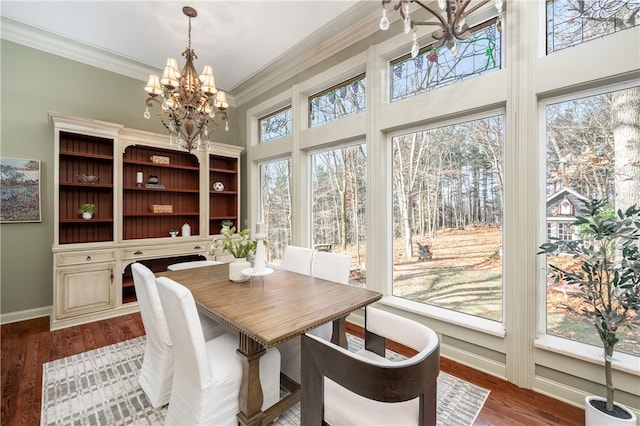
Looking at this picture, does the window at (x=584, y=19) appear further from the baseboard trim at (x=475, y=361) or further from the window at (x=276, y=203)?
the window at (x=276, y=203)

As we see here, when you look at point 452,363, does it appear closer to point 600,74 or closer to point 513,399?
point 513,399

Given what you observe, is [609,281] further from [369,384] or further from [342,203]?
[342,203]

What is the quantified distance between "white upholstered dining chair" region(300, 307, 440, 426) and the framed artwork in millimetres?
3929

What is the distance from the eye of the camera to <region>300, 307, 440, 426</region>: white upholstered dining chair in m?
0.99

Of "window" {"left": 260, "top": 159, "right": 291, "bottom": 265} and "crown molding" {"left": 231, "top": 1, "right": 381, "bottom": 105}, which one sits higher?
"crown molding" {"left": 231, "top": 1, "right": 381, "bottom": 105}

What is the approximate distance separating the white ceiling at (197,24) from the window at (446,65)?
24.8 inches

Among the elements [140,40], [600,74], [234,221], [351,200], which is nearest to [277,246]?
[234,221]

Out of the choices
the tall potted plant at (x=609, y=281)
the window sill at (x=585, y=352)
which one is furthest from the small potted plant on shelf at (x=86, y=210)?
the window sill at (x=585, y=352)

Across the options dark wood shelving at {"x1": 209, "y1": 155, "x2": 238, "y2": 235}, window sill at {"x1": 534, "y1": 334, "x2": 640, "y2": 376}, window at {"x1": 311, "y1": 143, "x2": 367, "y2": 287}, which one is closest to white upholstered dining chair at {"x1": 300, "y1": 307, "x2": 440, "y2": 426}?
window sill at {"x1": 534, "y1": 334, "x2": 640, "y2": 376}

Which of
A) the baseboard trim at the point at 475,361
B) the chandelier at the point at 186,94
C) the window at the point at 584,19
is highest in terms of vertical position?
the window at the point at 584,19

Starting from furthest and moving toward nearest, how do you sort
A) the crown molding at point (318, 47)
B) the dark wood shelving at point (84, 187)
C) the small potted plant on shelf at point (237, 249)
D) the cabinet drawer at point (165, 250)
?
the cabinet drawer at point (165, 250) → the dark wood shelving at point (84, 187) → the crown molding at point (318, 47) → the small potted plant on shelf at point (237, 249)

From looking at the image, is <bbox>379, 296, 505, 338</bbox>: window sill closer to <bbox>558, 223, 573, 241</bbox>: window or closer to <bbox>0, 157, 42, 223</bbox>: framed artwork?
<bbox>558, 223, 573, 241</bbox>: window

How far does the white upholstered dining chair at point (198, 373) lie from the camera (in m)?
1.41

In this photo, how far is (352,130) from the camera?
3.15 metres
